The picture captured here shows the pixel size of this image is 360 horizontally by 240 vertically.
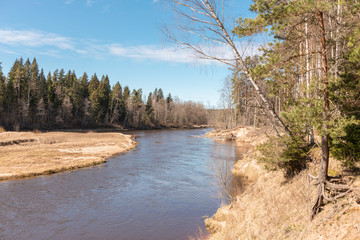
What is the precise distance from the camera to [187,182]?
1841 centimetres

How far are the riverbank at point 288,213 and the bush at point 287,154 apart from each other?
1.26ft

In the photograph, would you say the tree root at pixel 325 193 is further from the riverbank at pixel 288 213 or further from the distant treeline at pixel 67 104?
the distant treeline at pixel 67 104

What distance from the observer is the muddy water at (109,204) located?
1112 cm

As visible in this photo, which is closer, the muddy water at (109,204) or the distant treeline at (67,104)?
the muddy water at (109,204)

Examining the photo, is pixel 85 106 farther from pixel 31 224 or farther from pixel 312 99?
pixel 312 99

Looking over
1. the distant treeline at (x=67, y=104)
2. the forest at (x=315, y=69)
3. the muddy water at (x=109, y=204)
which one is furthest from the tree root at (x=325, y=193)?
the distant treeline at (x=67, y=104)

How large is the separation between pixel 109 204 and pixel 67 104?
201 feet

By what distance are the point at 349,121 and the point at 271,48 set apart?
327cm

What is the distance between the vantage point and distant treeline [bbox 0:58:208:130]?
5841 centimetres

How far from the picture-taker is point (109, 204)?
1423 centimetres

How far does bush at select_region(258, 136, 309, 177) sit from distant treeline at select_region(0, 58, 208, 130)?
59.1 metres

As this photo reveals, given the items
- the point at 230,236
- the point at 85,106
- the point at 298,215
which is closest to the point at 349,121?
the point at 298,215

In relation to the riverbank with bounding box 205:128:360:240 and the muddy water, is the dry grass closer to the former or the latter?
the riverbank with bounding box 205:128:360:240

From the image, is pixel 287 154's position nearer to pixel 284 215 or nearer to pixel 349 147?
pixel 349 147
